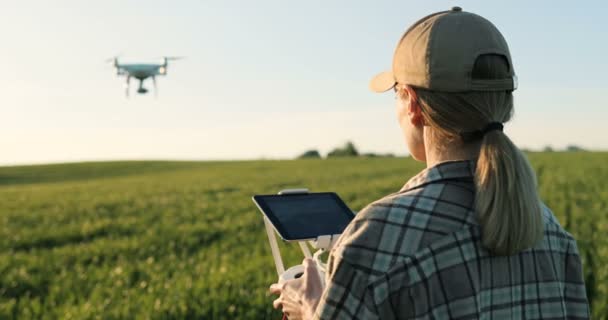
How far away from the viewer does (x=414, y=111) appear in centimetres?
197

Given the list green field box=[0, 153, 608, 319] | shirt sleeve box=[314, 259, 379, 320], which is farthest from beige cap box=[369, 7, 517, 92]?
green field box=[0, 153, 608, 319]

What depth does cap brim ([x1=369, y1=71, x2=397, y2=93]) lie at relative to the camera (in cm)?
210

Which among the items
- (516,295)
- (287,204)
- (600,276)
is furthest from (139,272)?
(516,295)

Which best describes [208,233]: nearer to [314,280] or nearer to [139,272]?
[139,272]

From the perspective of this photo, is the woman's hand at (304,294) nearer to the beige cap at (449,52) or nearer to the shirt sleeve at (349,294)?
the shirt sleeve at (349,294)

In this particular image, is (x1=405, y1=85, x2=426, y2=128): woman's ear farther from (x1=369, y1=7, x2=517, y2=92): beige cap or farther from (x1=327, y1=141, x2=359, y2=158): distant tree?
(x1=327, y1=141, x2=359, y2=158): distant tree

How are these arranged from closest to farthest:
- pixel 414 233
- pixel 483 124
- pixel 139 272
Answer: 1. pixel 414 233
2. pixel 483 124
3. pixel 139 272

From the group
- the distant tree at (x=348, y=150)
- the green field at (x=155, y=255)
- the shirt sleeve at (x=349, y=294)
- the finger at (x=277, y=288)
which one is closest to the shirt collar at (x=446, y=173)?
the shirt sleeve at (x=349, y=294)

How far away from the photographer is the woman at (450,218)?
1.80 m

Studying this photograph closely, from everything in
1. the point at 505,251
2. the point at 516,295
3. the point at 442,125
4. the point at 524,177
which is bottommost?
the point at 516,295

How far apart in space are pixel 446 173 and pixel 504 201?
0.17 metres

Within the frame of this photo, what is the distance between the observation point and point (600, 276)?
7582mm

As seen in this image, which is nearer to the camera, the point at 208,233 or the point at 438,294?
the point at 438,294

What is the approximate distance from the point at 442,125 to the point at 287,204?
2.49 ft
